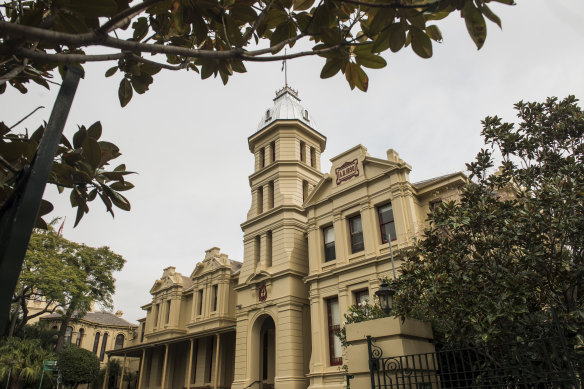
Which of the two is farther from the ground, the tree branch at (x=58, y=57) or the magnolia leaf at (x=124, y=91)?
the magnolia leaf at (x=124, y=91)

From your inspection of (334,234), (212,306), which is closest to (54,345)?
(212,306)

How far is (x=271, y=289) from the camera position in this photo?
68.5 feet

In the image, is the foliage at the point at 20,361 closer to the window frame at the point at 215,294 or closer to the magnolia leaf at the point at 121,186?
the window frame at the point at 215,294

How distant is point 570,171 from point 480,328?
3.67 meters

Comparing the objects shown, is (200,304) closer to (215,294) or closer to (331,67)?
(215,294)

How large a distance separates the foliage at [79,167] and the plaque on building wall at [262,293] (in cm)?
1874

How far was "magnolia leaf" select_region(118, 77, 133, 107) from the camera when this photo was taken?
10.4ft

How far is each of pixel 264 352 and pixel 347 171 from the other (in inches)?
459

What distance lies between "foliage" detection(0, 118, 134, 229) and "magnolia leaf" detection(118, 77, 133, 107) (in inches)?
21.9

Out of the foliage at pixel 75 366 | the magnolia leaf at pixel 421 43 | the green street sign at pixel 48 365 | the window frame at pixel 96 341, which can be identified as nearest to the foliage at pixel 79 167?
the magnolia leaf at pixel 421 43

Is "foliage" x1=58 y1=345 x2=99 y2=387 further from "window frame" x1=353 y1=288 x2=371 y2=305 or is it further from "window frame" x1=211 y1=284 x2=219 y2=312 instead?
"window frame" x1=353 y1=288 x2=371 y2=305

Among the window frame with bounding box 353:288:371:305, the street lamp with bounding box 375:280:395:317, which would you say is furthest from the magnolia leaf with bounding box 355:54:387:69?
the window frame with bounding box 353:288:371:305

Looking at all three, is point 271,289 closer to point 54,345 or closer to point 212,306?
point 212,306

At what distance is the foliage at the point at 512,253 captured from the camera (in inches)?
255
